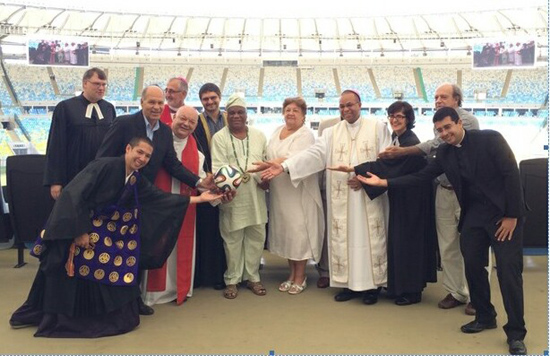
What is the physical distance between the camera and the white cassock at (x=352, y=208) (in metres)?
3.71

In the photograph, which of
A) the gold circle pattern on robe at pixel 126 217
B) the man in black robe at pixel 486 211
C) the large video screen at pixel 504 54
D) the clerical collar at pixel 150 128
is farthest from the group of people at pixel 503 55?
the gold circle pattern on robe at pixel 126 217

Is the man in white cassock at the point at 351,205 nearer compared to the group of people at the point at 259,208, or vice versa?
the group of people at the point at 259,208

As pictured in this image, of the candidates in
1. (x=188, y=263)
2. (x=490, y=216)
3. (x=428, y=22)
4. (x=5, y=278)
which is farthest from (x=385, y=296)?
(x=428, y=22)

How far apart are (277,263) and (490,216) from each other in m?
2.53

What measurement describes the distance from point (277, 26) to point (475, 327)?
27.5 m

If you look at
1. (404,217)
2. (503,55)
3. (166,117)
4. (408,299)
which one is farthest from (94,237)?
(503,55)

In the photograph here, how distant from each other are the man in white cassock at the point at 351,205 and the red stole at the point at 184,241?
0.63 m

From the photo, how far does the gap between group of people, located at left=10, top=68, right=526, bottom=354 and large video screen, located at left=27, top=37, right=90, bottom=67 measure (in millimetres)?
22997

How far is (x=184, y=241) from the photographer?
150 inches

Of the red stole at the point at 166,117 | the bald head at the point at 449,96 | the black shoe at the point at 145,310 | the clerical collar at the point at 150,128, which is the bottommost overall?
the black shoe at the point at 145,310

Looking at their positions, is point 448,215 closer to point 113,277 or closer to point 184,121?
point 184,121

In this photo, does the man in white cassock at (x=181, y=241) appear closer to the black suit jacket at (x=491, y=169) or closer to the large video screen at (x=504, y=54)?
the black suit jacket at (x=491, y=169)

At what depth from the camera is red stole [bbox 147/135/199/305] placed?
369 cm

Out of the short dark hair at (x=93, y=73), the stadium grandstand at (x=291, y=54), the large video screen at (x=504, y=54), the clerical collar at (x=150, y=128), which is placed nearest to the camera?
the clerical collar at (x=150, y=128)
